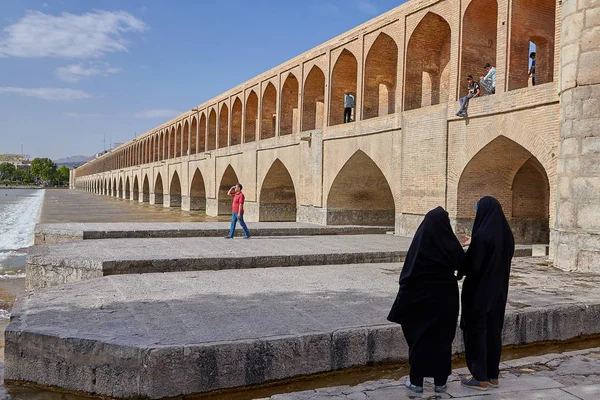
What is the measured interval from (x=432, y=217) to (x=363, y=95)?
36.0 ft

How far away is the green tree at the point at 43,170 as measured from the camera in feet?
383

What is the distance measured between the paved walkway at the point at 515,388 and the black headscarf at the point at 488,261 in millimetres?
498

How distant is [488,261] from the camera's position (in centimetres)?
302

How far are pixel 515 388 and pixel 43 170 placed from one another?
423 ft

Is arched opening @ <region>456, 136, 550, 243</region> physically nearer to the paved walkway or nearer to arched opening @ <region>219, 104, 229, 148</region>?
the paved walkway

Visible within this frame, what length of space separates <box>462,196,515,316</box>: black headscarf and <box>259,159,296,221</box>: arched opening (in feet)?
50.0

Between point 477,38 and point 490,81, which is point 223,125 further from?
point 490,81

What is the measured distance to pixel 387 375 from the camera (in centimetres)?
399

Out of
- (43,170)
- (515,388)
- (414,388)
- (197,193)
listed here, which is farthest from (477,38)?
(43,170)

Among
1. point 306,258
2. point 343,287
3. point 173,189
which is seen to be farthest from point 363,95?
point 173,189

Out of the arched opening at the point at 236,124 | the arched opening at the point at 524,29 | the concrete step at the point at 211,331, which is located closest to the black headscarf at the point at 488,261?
the concrete step at the point at 211,331

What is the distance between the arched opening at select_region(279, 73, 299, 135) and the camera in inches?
694

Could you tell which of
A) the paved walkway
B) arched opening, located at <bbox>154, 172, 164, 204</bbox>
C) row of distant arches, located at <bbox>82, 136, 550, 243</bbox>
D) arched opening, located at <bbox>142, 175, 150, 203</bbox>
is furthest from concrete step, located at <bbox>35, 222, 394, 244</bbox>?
arched opening, located at <bbox>142, 175, 150, 203</bbox>

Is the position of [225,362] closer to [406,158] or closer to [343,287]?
[343,287]
